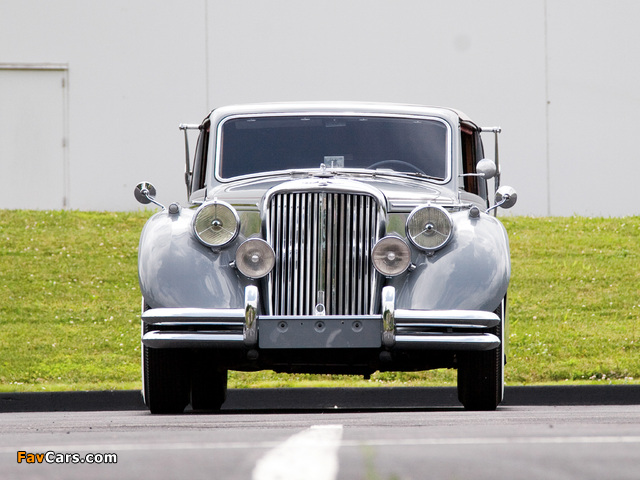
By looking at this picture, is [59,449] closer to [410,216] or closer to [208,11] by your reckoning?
[410,216]

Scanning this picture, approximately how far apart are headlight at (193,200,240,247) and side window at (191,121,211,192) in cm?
155

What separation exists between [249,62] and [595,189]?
624 cm

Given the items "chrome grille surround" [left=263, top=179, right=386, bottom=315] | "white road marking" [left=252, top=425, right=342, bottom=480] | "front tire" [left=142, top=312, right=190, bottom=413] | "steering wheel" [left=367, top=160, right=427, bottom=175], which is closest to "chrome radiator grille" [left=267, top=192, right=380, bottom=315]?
"chrome grille surround" [left=263, top=179, right=386, bottom=315]

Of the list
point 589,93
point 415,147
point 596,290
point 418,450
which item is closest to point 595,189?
point 589,93

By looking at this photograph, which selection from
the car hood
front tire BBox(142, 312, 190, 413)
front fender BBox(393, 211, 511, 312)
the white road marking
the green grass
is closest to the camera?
the white road marking

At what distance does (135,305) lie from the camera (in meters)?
13.0

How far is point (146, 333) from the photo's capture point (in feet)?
20.9

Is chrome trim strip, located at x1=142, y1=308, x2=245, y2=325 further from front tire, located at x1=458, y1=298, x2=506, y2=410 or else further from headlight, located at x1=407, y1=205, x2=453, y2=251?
front tire, located at x1=458, y1=298, x2=506, y2=410

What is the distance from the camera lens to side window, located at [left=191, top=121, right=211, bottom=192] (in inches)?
316

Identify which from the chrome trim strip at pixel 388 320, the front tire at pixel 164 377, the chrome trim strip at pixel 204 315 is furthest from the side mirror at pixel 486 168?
the front tire at pixel 164 377

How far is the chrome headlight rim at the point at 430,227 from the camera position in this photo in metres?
6.33

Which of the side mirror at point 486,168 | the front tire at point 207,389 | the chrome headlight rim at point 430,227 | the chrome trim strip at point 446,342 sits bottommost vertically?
the front tire at point 207,389

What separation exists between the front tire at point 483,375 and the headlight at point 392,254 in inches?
28.9

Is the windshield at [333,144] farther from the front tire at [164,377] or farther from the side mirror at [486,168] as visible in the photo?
the front tire at [164,377]
